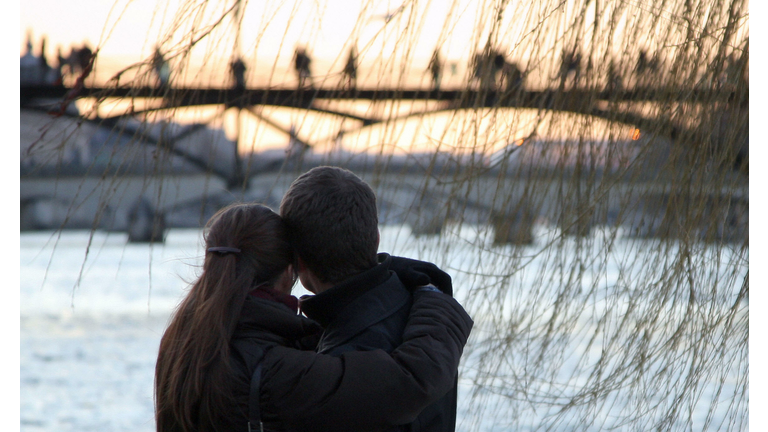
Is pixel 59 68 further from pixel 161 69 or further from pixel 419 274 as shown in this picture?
pixel 419 274

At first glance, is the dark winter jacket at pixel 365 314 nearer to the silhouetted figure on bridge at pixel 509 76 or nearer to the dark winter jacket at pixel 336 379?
the dark winter jacket at pixel 336 379

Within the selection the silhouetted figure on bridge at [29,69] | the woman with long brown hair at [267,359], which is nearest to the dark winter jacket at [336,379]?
the woman with long brown hair at [267,359]

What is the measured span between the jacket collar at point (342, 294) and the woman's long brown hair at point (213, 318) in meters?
0.08

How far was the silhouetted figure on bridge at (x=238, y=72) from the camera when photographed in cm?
128

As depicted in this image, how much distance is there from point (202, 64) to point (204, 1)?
0.39ft

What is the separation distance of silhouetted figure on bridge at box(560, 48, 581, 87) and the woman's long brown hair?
742 millimetres

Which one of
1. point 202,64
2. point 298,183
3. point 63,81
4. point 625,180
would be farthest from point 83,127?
point 625,180

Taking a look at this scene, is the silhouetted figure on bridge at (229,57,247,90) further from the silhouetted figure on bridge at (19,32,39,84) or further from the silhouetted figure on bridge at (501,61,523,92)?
the silhouetted figure on bridge at (19,32,39,84)

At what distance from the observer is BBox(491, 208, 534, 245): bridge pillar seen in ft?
5.24

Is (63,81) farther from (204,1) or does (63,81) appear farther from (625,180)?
(625,180)

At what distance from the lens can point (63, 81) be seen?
1.22 metres

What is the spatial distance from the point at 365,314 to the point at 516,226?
26.4 inches

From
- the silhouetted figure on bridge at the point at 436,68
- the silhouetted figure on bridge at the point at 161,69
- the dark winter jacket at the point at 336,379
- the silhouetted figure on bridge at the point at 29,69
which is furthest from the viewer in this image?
the silhouetted figure on bridge at the point at 29,69

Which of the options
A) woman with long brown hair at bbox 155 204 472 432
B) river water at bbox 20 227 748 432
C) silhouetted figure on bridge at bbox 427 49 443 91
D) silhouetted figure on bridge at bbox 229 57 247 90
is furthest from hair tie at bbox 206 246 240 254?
silhouetted figure on bridge at bbox 427 49 443 91
